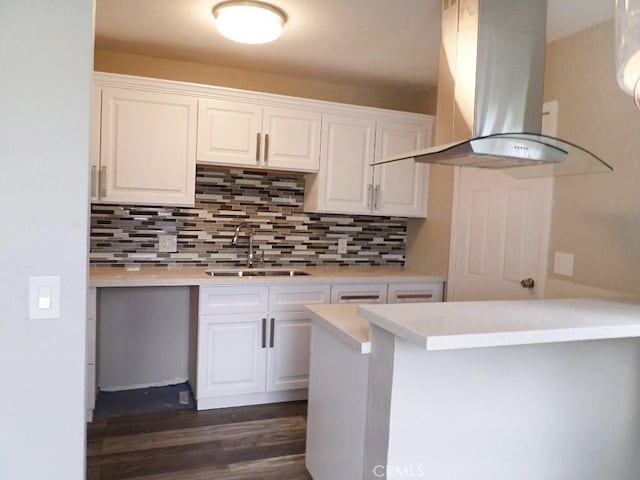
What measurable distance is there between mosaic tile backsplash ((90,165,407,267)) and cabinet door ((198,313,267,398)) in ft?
2.08

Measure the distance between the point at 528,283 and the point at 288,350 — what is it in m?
1.55

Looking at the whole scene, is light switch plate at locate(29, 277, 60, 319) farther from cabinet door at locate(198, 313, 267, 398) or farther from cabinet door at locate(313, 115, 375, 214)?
cabinet door at locate(313, 115, 375, 214)

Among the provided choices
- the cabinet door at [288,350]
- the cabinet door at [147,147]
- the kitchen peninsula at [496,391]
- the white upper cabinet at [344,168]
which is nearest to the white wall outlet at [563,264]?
the kitchen peninsula at [496,391]

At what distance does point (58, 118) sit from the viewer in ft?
4.03

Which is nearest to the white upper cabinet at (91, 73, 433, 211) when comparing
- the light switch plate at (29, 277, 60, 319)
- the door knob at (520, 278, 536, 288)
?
the door knob at (520, 278, 536, 288)

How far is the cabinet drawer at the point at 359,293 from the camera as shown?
3127mm

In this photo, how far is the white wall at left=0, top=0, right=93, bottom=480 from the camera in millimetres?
1194

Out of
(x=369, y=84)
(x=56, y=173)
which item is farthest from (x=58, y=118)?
(x=369, y=84)

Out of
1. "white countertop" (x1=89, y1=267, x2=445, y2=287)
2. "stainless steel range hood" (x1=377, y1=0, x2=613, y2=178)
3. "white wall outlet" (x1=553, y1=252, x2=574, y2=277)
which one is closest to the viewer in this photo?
"stainless steel range hood" (x1=377, y1=0, x2=613, y2=178)

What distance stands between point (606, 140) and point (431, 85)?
5.24ft

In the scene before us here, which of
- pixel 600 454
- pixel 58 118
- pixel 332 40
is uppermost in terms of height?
pixel 332 40

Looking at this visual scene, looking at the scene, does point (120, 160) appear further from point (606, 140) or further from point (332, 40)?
point (606, 140)

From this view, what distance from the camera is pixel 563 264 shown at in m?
2.42

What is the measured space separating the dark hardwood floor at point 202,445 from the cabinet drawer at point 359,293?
0.79 metres
